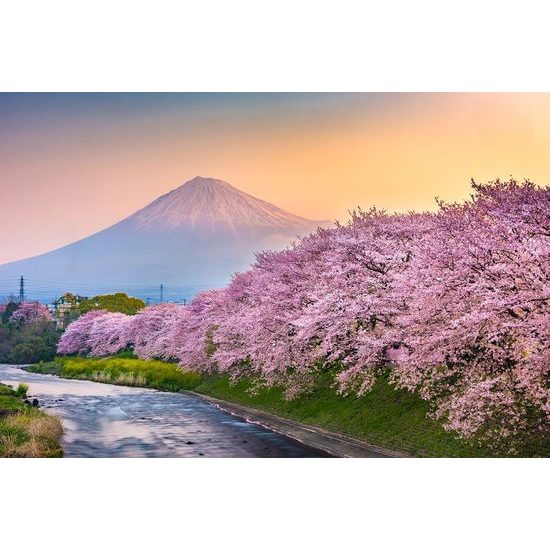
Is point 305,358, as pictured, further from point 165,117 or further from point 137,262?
point 165,117

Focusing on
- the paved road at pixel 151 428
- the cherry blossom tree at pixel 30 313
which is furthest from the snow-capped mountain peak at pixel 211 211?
the cherry blossom tree at pixel 30 313

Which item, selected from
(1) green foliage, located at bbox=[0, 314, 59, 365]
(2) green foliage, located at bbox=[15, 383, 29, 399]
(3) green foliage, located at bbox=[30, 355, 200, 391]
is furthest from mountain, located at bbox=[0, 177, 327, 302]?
(1) green foliage, located at bbox=[0, 314, 59, 365]

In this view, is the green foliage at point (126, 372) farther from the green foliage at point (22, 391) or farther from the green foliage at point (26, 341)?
the green foliage at point (22, 391)

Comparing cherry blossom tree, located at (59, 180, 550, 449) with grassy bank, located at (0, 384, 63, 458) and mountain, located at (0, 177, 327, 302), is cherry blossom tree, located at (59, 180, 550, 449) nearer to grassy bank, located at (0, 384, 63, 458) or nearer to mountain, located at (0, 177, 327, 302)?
mountain, located at (0, 177, 327, 302)

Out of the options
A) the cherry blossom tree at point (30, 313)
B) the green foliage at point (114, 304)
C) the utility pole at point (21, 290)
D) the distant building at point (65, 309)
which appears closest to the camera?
the utility pole at point (21, 290)

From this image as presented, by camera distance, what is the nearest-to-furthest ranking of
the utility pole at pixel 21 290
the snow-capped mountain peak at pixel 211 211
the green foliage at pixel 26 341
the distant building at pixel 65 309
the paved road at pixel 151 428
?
the paved road at pixel 151 428 < the snow-capped mountain peak at pixel 211 211 < the utility pole at pixel 21 290 < the distant building at pixel 65 309 < the green foliage at pixel 26 341

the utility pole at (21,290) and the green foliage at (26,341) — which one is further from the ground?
the utility pole at (21,290)
